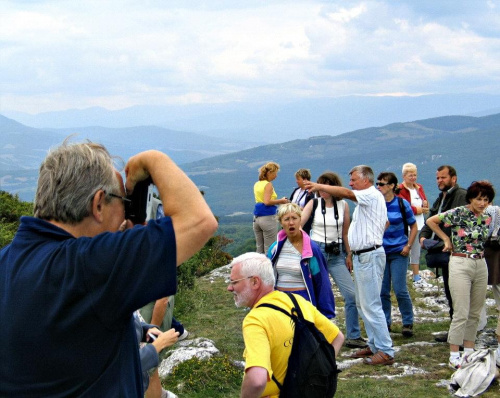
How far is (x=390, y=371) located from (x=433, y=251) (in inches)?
65.9

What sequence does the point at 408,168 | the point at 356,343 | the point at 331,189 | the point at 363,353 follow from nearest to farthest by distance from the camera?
the point at 331,189 < the point at 363,353 < the point at 356,343 < the point at 408,168

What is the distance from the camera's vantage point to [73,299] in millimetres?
1727

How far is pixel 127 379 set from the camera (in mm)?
1952

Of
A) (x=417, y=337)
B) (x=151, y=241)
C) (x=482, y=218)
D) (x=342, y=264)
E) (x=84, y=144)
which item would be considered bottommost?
(x=417, y=337)

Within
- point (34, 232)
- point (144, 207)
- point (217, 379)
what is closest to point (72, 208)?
point (34, 232)

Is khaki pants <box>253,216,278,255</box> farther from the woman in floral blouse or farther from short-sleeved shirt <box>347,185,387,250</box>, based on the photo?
the woman in floral blouse

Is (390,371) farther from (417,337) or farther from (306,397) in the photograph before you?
(306,397)

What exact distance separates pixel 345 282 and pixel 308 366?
480 cm

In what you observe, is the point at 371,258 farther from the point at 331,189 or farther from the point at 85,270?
the point at 85,270

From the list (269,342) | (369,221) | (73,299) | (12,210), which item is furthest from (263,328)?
(12,210)

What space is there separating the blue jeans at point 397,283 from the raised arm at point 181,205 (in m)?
6.92

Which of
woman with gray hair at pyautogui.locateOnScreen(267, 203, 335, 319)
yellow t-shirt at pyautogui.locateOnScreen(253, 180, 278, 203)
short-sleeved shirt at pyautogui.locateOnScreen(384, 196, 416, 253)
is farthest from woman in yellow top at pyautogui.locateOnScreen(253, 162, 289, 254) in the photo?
woman with gray hair at pyautogui.locateOnScreen(267, 203, 335, 319)

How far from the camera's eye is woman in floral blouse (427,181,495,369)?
688cm

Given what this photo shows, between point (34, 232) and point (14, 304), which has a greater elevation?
point (34, 232)
